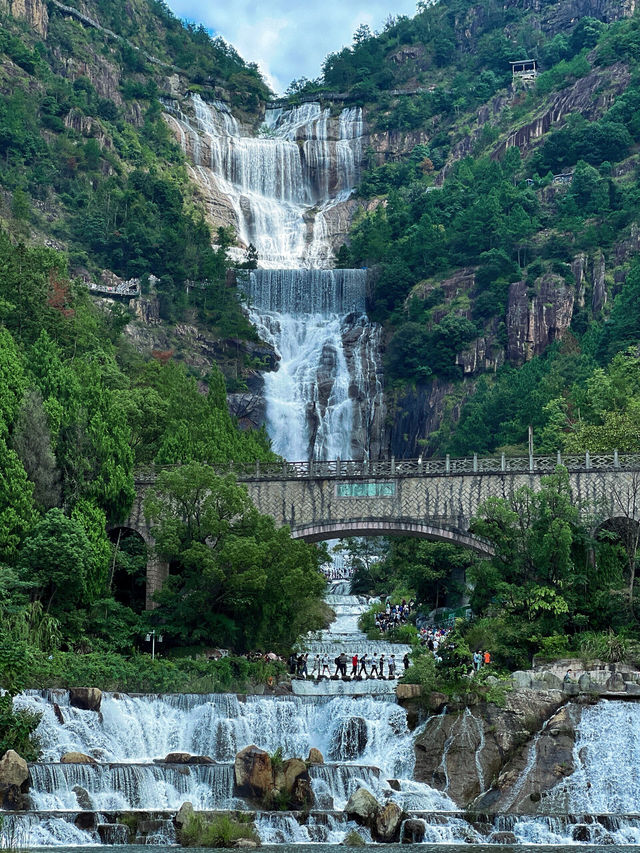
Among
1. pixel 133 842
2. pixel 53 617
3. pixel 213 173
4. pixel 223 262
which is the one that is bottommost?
pixel 133 842

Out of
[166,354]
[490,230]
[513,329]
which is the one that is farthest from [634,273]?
[166,354]

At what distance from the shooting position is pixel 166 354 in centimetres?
7906

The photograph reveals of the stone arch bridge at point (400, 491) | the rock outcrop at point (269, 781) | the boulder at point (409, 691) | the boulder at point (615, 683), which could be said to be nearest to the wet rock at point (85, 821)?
the rock outcrop at point (269, 781)

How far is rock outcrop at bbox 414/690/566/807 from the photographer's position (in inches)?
1277

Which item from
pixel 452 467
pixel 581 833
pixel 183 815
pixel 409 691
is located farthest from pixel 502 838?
pixel 452 467

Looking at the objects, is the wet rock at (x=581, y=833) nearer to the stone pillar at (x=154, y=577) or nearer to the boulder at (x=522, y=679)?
the boulder at (x=522, y=679)

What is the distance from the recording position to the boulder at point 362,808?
28.9 metres

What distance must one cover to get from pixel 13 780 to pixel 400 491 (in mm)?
22043

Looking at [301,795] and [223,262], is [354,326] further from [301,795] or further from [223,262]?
[301,795]

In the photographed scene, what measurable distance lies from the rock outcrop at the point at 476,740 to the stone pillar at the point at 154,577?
14.8 m

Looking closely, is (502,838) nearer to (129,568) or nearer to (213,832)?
(213,832)

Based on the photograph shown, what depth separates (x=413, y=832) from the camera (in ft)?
94.2

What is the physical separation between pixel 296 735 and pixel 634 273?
47.3m

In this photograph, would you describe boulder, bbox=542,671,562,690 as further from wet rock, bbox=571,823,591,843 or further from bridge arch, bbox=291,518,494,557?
bridge arch, bbox=291,518,494,557
